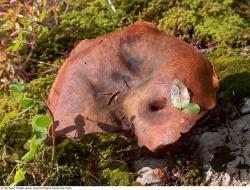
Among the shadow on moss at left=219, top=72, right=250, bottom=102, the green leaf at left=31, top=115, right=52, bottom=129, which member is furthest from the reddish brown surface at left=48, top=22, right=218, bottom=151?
the shadow on moss at left=219, top=72, right=250, bottom=102

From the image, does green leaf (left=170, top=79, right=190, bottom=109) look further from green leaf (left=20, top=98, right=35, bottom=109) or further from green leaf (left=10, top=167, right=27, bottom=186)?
green leaf (left=10, top=167, right=27, bottom=186)

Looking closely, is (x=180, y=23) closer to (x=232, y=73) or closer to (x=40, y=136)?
(x=232, y=73)

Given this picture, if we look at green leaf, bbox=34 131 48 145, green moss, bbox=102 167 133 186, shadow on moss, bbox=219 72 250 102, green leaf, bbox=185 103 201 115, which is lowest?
green moss, bbox=102 167 133 186

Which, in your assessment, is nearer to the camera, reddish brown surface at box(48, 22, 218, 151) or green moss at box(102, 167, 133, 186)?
reddish brown surface at box(48, 22, 218, 151)

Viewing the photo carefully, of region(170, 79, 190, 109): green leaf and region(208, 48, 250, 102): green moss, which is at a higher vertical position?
region(170, 79, 190, 109): green leaf

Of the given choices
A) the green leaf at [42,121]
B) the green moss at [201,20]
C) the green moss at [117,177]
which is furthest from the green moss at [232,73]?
the green leaf at [42,121]

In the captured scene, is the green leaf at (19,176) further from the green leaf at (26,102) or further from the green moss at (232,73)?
the green moss at (232,73)

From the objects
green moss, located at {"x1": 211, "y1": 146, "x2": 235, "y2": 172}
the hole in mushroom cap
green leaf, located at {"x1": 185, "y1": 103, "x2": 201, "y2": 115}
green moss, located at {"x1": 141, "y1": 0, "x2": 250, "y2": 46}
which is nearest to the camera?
green leaf, located at {"x1": 185, "y1": 103, "x2": 201, "y2": 115}

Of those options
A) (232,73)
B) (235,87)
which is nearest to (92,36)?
(232,73)
